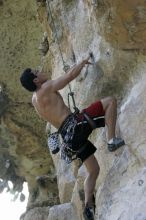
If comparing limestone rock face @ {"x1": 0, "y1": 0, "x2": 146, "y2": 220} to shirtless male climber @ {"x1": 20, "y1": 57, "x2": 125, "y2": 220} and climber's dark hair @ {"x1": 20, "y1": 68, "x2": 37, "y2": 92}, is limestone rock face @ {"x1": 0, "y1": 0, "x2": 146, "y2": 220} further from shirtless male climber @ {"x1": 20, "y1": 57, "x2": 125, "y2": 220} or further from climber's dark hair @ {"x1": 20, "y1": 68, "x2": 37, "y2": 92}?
climber's dark hair @ {"x1": 20, "y1": 68, "x2": 37, "y2": 92}

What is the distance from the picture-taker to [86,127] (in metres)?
6.33

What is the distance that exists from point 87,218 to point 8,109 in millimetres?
9184

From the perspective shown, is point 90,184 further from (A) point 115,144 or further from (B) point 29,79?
(B) point 29,79

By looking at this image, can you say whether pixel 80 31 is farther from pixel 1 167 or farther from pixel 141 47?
pixel 1 167

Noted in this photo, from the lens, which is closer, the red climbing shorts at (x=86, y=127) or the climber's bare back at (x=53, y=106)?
the red climbing shorts at (x=86, y=127)

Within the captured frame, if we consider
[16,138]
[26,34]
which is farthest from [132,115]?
[16,138]

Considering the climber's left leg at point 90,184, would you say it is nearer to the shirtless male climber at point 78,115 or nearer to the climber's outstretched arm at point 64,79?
the shirtless male climber at point 78,115

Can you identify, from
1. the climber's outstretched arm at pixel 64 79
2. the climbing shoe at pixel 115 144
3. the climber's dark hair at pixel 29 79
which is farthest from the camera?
the climber's dark hair at pixel 29 79

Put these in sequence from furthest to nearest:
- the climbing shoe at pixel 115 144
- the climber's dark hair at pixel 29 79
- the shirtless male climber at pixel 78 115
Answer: the climber's dark hair at pixel 29 79 → the shirtless male climber at pixel 78 115 → the climbing shoe at pixel 115 144

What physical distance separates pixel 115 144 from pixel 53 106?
1022 millimetres

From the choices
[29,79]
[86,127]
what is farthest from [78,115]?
[29,79]

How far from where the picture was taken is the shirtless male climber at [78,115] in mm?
6252

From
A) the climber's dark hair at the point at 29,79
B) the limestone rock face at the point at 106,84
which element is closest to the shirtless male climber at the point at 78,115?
the climber's dark hair at the point at 29,79

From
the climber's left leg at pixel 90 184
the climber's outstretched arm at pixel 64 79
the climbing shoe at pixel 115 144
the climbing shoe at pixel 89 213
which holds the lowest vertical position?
the climbing shoe at pixel 89 213
